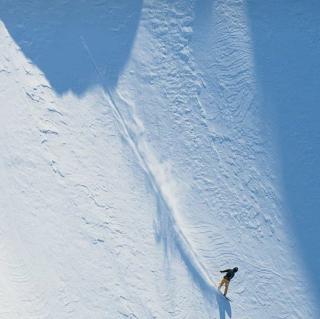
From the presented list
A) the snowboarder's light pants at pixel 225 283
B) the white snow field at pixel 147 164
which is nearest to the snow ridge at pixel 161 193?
the white snow field at pixel 147 164

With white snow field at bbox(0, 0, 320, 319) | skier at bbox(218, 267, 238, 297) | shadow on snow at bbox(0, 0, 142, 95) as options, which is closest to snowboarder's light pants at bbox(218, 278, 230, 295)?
skier at bbox(218, 267, 238, 297)

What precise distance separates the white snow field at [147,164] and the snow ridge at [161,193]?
0.10 feet

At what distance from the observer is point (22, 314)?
46.6ft

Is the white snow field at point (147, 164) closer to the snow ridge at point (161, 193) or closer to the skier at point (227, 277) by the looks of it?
the snow ridge at point (161, 193)

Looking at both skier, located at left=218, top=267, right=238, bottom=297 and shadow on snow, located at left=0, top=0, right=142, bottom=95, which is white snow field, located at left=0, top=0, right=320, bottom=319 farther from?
skier, located at left=218, top=267, right=238, bottom=297

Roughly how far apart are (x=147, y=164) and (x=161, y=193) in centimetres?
89

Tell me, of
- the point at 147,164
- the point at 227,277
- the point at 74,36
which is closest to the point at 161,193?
the point at 147,164

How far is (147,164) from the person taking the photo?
50.9 feet

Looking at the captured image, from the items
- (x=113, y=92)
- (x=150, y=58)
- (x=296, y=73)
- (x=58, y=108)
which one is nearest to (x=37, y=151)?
(x=58, y=108)

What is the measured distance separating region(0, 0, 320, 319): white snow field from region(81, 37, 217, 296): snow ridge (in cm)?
3

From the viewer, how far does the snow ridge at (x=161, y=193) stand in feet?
49.1

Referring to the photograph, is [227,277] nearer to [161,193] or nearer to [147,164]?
[161,193]

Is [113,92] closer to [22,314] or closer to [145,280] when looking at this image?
[145,280]

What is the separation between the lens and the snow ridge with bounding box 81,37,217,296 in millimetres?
14977
